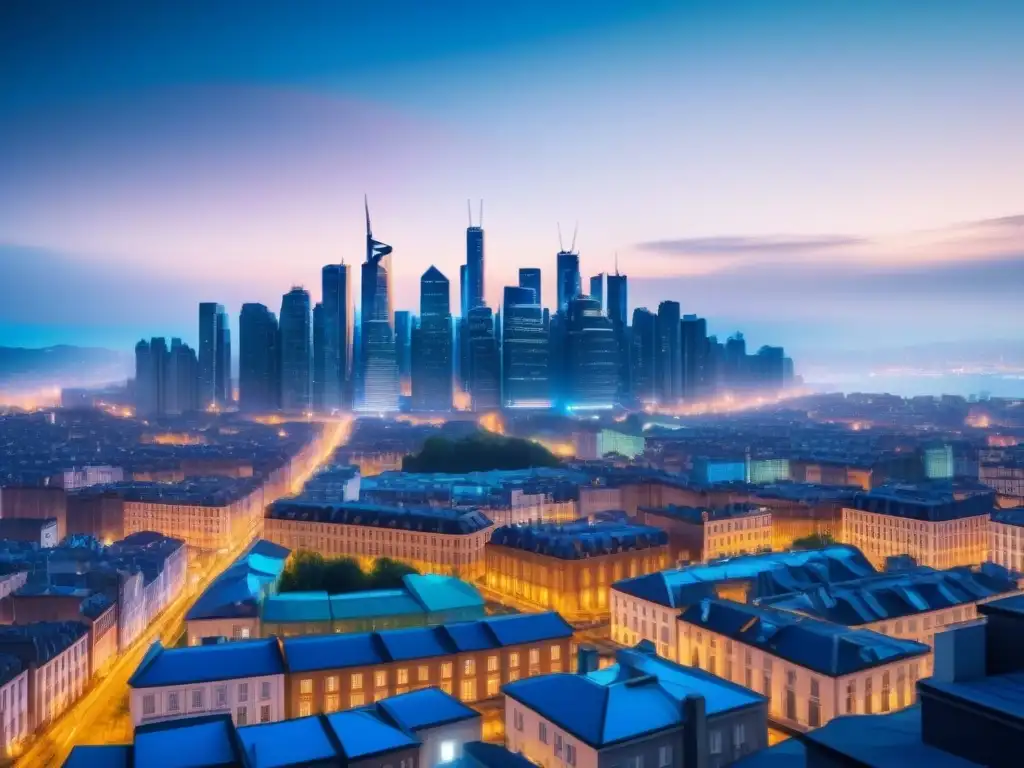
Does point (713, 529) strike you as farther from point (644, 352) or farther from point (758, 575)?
point (644, 352)

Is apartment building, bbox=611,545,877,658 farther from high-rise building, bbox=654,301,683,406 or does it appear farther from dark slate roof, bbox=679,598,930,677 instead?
high-rise building, bbox=654,301,683,406

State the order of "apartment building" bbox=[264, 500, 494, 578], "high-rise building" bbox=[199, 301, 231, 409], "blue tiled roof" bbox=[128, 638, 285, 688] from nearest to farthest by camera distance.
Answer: "blue tiled roof" bbox=[128, 638, 285, 688] → "apartment building" bbox=[264, 500, 494, 578] → "high-rise building" bbox=[199, 301, 231, 409]

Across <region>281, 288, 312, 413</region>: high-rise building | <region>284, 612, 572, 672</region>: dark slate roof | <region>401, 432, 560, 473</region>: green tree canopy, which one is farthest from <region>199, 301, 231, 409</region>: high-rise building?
<region>284, 612, 572, 672</region>: dark slate roof

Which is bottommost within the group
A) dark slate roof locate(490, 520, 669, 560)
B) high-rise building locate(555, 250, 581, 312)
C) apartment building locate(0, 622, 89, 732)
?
apartment building locate(0, 622, 89, 732)

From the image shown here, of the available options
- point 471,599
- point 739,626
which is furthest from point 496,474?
point 739,626

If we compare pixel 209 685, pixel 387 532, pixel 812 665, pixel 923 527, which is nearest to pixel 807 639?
pixel 812 665

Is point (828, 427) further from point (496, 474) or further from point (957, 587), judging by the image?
point (957, 587)
